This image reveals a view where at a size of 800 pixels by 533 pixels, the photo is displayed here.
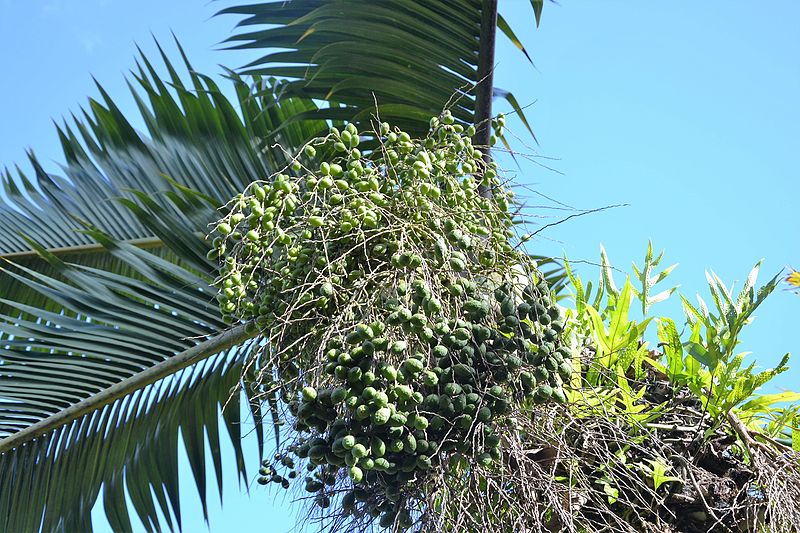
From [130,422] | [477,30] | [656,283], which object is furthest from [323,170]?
[130,422]

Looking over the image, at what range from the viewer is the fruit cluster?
114 cm

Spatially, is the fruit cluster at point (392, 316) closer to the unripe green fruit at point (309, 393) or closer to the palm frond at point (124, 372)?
the unripe green fruit at point (309, 393)

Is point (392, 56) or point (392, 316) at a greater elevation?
point (392, 56)

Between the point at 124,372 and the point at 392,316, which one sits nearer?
the point at 392,316

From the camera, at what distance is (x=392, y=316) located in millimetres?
1149

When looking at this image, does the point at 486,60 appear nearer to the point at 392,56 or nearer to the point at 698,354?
the point at 392,56

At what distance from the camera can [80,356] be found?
2.24 metres

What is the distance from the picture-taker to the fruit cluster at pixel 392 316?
114cm

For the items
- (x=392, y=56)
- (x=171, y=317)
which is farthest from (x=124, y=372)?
(x=392, y=56)

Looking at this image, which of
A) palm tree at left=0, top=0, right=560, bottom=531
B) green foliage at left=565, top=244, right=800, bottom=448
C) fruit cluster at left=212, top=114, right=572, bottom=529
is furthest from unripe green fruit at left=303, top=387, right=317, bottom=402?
palm tree at left=0, top=0, right=560, bottom=531

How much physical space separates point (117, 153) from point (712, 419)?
1.99 meters

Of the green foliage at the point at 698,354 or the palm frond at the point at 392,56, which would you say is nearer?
the green foliage at the point at 698,354

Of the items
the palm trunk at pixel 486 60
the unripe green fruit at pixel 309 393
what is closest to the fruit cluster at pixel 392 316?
the unripe green fruit at pixel 309 393

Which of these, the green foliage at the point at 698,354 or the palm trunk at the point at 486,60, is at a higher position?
the palm trunk at the point at 486,60
